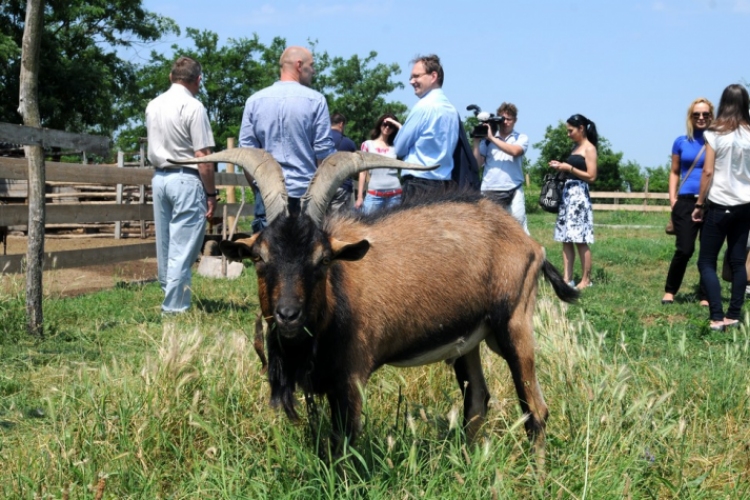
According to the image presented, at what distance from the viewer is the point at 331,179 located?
4.30 metres

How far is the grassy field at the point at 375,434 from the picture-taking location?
11.8ft

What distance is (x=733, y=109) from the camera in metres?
8.06

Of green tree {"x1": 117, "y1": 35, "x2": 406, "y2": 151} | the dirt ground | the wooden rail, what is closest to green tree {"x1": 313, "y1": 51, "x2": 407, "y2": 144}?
green tree {"x1": 117, "y1": 35, "x2": 406, "y2": 151}

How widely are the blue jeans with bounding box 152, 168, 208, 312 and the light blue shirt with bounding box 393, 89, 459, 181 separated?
2.22 m

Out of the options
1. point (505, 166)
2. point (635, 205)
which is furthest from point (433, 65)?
point (635, 205)

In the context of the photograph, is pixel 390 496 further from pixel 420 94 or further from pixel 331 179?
pixel 420 94

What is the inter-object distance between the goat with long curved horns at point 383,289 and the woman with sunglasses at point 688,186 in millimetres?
4847

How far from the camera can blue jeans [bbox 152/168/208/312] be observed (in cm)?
803

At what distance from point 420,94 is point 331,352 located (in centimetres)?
393

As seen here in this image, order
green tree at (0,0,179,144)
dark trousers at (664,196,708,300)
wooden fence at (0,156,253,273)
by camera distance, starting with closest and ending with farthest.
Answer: wooden fence at (0,156,253,273), dark trousers at (664,196,708,300), green tree at (0,0,179,144)

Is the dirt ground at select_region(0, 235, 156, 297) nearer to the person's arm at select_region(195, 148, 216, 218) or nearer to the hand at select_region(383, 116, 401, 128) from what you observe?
the person's arm at select_region(195, 148, 216, 218)

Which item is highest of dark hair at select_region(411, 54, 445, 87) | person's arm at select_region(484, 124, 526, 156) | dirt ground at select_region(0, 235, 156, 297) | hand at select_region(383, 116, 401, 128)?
dark hair at select_region(411, 54, 445, 87)

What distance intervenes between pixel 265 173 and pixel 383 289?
846 mm

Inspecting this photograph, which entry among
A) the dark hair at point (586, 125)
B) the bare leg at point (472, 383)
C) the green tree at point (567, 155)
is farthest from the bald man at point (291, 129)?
the green tree at point (567, 155)
